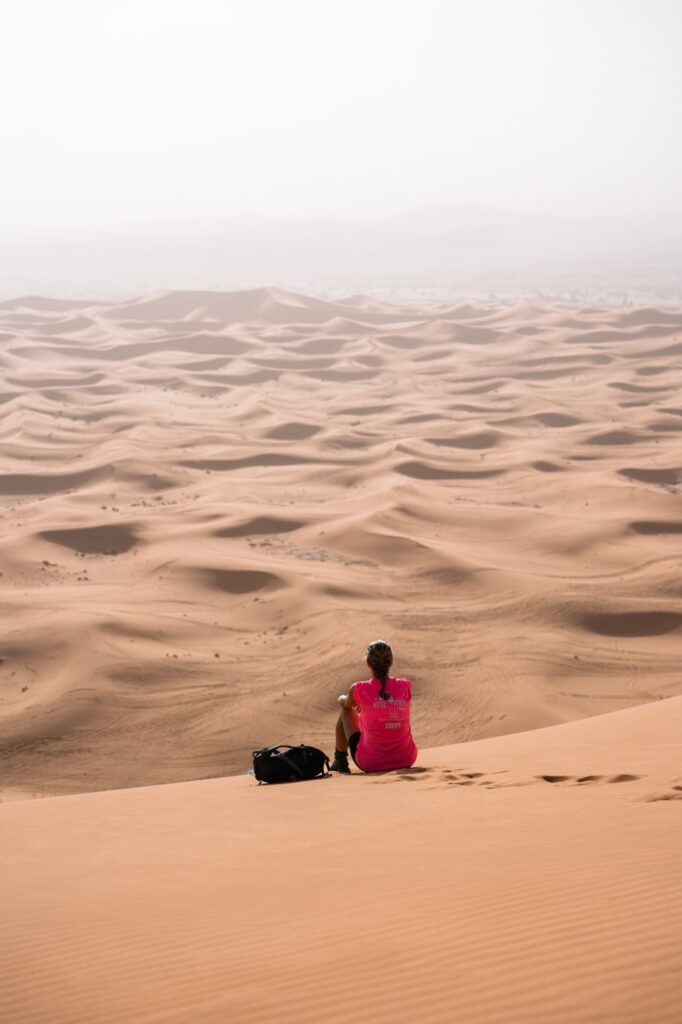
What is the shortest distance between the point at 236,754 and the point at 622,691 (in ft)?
13.2

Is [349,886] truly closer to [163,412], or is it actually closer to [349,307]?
[163,412]

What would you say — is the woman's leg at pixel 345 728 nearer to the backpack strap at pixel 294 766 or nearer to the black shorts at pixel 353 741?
the black shorts at pixel 353 741

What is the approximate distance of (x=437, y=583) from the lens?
570 inches

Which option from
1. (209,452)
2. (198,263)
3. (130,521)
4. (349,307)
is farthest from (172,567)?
(198,263)

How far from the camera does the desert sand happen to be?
3395mm

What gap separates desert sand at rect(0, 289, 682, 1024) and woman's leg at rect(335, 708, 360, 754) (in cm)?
24

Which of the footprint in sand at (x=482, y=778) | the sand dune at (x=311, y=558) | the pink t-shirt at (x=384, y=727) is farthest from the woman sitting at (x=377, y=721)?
the sand dune at (x=311, y=558)

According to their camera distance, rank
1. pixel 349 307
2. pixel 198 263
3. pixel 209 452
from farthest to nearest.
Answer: pixel 198 263, pixel 349 307, pixel 209 452

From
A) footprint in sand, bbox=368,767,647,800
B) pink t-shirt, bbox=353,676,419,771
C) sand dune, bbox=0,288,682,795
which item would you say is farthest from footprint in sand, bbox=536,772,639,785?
sand dune, bbox=0,288,682,795

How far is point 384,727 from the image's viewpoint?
23.0 feet

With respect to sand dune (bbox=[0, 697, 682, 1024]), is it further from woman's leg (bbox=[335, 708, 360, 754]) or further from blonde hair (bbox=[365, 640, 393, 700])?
blonde hair (bbox=[365, 640, 393, 700])

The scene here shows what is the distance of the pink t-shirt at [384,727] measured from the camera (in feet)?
22.3

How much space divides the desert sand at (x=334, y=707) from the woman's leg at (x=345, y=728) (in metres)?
0.24

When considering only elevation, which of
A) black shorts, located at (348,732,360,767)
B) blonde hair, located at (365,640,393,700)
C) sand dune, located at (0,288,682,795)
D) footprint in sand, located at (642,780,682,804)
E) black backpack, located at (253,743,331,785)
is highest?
blonde hair, located at (365,640,393,700)
